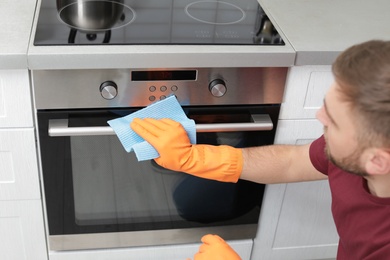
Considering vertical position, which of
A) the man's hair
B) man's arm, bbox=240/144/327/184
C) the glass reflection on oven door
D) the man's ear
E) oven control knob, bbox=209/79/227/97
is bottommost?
the glass reflection on oven door

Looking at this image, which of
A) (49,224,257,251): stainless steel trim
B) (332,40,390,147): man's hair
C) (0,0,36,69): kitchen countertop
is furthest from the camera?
(49,224,257,251): stainless steel trim

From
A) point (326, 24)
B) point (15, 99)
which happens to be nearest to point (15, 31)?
point (15, 99)

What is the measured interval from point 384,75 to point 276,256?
3.58 feet

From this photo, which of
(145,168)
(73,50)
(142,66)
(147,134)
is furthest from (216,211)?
(73,50)

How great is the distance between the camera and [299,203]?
68.9 inches

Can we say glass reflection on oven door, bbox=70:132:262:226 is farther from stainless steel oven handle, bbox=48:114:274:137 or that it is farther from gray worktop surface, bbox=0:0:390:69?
gray worktop surface, bbox=0:0:390:69

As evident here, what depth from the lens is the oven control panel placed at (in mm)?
1336

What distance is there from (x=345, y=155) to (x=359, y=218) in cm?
20

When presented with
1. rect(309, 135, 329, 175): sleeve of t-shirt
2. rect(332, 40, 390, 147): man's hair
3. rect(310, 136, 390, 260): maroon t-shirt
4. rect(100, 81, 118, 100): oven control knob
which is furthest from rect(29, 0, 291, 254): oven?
rect(332, 40, 390, 147): man's hair

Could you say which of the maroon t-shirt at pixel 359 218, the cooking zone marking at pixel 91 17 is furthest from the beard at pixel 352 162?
the cooking zone marking at pixel 91 17

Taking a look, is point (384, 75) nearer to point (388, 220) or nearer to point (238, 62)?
point (388, 220)

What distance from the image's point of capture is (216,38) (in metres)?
1.41

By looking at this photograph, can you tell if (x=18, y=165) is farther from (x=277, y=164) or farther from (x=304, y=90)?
(x=304, y=90)

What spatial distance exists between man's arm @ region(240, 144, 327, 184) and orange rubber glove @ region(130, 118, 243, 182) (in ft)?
0.10
